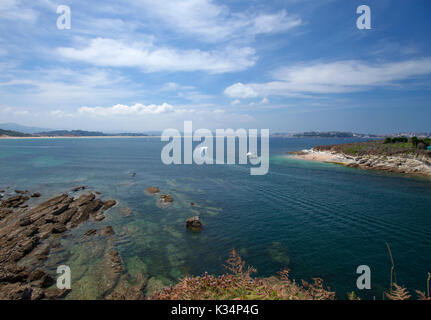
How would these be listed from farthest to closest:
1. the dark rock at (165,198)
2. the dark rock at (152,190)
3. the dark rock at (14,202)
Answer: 1. the dark rock at (152,190)
2. the dark rock at (165,198)
3. the dark rock at (14,202)

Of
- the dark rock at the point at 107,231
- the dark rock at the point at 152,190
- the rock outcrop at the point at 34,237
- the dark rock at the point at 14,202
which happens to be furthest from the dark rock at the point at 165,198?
the dark rock at the point at 14,202

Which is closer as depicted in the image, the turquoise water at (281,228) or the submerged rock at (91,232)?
the turquoise water at (281,228)

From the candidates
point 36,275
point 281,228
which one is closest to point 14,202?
point 36,275

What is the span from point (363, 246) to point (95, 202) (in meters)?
27.8

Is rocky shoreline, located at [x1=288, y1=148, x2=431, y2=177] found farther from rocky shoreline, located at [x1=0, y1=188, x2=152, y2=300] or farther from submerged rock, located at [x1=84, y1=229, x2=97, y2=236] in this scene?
submerged rock, located at [x1=84, y1=229, x2=97, y2=236]

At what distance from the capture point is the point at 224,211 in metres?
23.8

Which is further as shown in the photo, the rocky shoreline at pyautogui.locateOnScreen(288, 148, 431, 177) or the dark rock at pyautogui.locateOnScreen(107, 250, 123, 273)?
the rocky shoreline at pyautogui.locateOnScreen(288, 148, 431, 177)

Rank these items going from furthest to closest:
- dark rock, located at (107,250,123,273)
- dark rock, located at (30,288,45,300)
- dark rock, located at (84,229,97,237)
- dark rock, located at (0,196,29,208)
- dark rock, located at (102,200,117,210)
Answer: dark rock, located at (102,200,117,210), dark rock, located at (0,196,29,208), dark rock, located at (84,229,97,237), dark rock, located at (107,250,123,273), dark rock, located at (30,288,45,300)

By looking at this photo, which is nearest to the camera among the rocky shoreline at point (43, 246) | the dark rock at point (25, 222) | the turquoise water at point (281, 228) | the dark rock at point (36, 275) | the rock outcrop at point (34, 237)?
the rocky shoreline at point (43, 246)

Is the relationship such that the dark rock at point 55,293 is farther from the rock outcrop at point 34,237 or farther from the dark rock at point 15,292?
the dark rock at point 15,292

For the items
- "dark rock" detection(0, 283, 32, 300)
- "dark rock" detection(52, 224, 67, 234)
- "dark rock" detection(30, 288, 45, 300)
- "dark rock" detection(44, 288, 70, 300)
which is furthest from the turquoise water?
"dark rock" detection(0, 283, 32, 300)

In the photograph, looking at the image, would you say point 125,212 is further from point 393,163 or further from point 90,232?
point 393,163

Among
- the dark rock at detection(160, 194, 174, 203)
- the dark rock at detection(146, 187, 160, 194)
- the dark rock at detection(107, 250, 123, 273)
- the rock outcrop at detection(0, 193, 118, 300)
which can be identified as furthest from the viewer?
the dark rock at detection(146, 187, 160, 194)
